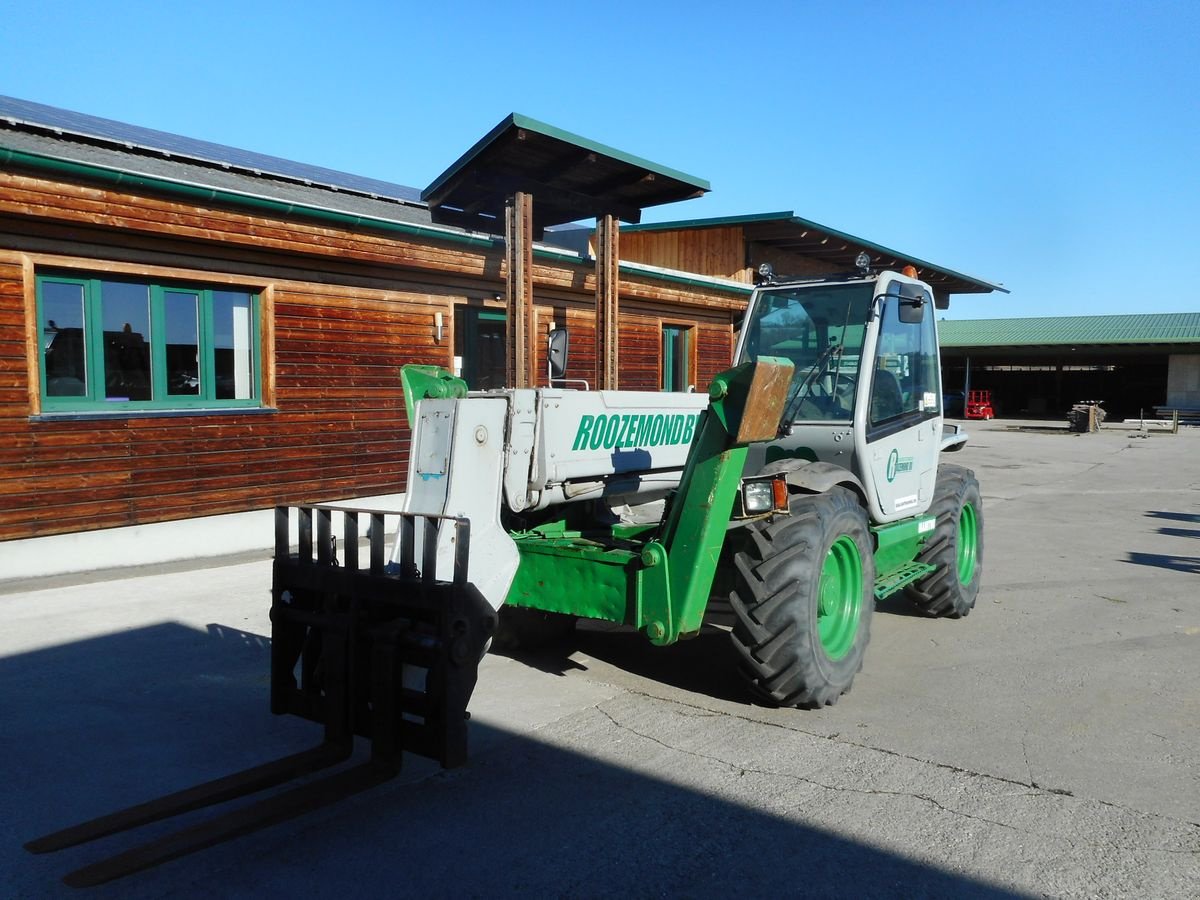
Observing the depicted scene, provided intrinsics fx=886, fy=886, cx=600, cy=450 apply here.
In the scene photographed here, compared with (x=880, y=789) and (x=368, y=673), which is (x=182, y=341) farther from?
(x=880, y=789)

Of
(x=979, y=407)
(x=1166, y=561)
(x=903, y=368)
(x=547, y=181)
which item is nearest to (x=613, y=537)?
(x=903, y=368)

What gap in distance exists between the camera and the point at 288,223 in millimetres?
9000

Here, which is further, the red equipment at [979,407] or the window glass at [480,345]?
the red equipment at [979,407]

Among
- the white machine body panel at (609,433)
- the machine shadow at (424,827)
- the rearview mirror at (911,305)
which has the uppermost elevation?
the rearview mirror at (911,305)

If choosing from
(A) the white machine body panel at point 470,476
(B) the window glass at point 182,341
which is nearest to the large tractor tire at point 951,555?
(A) the white machine body panel at point 470,476

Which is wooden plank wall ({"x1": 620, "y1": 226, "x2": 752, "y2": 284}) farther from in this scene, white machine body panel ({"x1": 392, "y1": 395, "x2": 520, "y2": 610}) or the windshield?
white machine body panel ({"x1": 392, "y1": 395, "x2": 520, "y2": 610})

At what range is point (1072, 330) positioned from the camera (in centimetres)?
4312

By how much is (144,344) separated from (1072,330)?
44.4 meters

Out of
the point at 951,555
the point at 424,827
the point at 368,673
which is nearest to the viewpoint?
the point at 424,827

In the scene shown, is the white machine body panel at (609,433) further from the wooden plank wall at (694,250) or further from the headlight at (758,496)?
the wooden plank wall at (694,250)

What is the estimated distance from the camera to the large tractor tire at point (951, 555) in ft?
22.2

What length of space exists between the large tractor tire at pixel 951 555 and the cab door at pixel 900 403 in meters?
0.26

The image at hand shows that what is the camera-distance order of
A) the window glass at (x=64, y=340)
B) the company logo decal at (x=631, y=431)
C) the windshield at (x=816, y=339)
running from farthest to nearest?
the window glass at (x=64, y=340) → the windshield at (x=816, y=339) → the company logo decal at (x=631, y=431)

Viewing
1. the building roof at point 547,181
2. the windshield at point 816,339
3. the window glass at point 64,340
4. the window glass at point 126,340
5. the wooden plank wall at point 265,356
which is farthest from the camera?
the building roof at point 547,181
